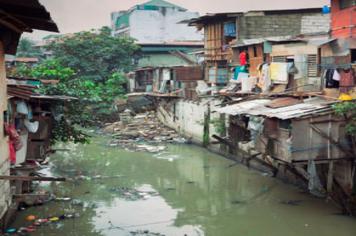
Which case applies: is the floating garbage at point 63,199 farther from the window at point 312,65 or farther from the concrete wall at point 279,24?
the concrete wall at point 279,24

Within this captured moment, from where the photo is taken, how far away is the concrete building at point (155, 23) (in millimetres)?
41869

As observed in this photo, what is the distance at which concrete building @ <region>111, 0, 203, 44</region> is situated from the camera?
1648 inches

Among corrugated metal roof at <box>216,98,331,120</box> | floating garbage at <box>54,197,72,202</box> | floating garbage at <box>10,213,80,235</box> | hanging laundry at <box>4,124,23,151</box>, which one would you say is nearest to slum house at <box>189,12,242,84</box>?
corrugated metal roof at <box>216,98,331,120</box>

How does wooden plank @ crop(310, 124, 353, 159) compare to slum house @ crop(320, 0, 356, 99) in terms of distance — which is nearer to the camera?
wooden plank @ crop(310, 124, 353, 159)

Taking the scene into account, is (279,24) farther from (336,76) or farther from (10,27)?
(10,27)

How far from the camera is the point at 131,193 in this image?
15.6 meters

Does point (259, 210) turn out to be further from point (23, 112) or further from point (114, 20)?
point (114, 20)

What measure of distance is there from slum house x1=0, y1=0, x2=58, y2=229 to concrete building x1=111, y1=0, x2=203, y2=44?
33657 mm

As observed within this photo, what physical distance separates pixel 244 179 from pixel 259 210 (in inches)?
153

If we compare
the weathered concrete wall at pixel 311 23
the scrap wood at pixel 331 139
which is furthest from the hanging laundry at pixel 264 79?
the weathered concrete wall at pixel 311 23

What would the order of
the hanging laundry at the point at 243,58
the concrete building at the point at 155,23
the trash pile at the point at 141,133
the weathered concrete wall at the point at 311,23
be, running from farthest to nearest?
1. the concrete building at the point at 155,23
2. the trash pile at the point at 141,133
3. the weathered concrete wall at the point at 311,23
4. the hanging laundry at the point at 243,58

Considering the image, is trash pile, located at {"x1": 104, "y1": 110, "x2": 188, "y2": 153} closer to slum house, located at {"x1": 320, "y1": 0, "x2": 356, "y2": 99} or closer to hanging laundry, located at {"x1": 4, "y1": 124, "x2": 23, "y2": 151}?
slum house, located at {"x1": 320, "y1": 0, "x2": 356, "y2": 99}

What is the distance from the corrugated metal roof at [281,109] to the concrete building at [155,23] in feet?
87.4

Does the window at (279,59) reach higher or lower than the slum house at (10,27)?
higher
